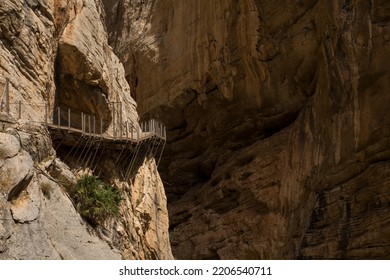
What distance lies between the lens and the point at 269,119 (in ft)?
120

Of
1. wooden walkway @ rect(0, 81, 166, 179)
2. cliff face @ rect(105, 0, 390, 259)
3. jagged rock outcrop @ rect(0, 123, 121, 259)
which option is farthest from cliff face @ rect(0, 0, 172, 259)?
cliff face @ rect(105, 0, 390, 259)

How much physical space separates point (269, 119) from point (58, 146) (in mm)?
14874

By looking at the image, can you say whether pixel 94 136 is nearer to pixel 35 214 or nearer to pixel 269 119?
pixel 35 214

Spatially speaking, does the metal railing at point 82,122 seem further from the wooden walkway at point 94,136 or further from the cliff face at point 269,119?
the cliff face at point 269,119

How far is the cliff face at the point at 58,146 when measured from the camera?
18.3 metres

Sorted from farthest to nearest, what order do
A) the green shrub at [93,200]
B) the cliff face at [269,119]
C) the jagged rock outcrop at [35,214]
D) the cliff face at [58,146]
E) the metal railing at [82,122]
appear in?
the cliff face at [269,119]
the green shrub at [93,200]
the metal railing at [82,122]
the cliff face at [58,146]
the jagged rock outcrop at [35,214]

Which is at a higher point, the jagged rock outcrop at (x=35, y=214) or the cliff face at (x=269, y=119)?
the cliff face at (x=269, y=119)

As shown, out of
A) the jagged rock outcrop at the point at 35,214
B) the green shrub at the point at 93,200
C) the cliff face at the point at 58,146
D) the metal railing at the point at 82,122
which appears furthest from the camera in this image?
the green shrub at the point at 93,200

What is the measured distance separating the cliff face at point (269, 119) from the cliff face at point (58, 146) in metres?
7.58

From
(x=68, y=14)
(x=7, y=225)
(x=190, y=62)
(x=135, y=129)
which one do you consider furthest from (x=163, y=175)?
(x=7, y=225)

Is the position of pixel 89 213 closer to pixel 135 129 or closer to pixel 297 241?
pixel 135 129

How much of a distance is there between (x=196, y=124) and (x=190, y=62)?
9.27 feet

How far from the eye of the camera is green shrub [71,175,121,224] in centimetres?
2197

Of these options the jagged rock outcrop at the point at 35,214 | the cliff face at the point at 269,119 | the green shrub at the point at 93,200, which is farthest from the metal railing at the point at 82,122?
the cliff face at the point at 269,119
